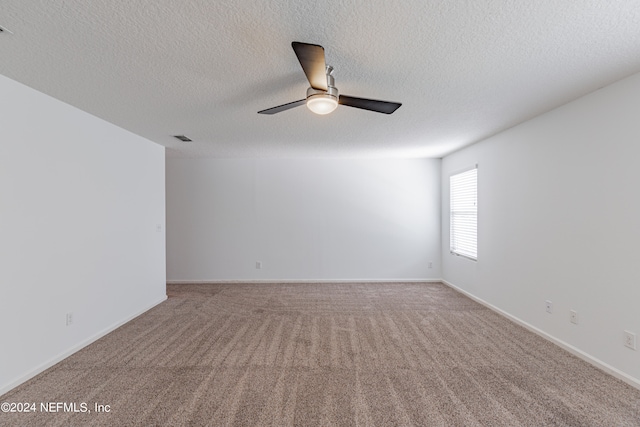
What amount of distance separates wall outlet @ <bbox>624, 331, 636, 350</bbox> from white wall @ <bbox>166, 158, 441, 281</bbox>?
11.5 ft

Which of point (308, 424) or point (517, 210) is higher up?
point (517, 210)

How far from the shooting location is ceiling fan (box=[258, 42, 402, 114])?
1.61m

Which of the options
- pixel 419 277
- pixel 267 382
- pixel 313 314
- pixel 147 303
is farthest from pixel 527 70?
pixel 147 303

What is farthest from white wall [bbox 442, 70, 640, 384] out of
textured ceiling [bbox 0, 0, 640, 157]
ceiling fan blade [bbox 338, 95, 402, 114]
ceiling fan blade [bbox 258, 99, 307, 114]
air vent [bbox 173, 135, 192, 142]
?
air vent [bbox 173, 135, 192, 142]

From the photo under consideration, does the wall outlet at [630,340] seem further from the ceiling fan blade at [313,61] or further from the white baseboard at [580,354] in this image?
the ceiling fan blade at [313,61]

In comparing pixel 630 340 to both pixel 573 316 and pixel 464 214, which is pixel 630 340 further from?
pixel 464 214

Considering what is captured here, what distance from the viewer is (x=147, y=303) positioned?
4242mm

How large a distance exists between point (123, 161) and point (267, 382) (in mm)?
3232

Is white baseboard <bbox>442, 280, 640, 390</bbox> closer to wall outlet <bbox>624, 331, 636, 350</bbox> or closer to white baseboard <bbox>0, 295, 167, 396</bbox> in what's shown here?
wall outlet <bbox>624, 331, 636, 350</bbox>

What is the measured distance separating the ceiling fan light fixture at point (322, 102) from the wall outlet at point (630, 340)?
2.94 metres

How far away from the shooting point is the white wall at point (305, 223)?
586 centimetres

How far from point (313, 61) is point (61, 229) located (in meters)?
2.88

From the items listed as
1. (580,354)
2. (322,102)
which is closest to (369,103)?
(322,102)

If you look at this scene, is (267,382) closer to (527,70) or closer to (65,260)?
(65,260)
